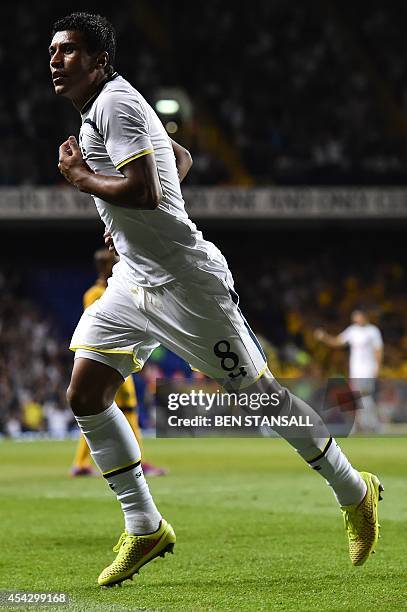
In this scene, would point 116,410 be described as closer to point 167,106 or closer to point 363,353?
point 363,353

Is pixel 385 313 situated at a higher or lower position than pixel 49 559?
lower

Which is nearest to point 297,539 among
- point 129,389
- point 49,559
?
point 49,559

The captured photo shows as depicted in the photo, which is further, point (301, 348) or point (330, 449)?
point (301, 348)

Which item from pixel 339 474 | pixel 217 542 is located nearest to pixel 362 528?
pixel 339 474

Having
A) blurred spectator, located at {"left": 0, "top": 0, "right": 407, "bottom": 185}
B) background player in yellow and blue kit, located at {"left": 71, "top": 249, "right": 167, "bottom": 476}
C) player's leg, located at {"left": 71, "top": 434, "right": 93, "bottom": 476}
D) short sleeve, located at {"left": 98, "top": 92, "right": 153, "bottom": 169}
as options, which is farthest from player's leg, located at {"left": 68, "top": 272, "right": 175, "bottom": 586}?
blurred spectator, located at {"left": 0, "top": 0, "right": 407, "bottom": 185}

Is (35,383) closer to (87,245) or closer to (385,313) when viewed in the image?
(87,245)

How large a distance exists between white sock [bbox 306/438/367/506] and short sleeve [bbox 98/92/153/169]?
1725 mm

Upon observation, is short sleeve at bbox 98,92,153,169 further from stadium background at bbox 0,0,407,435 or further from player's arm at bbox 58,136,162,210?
stadium background at bbox 0,0,407,435

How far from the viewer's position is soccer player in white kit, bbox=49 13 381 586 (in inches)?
193

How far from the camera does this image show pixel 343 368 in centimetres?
2438

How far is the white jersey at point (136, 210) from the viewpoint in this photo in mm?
4707

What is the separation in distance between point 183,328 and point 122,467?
77 centimetres

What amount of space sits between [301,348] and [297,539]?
704 inches

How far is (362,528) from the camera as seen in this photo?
5199mm
